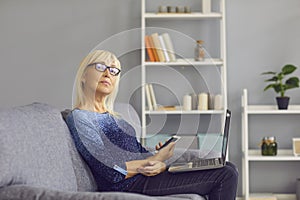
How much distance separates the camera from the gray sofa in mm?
1979

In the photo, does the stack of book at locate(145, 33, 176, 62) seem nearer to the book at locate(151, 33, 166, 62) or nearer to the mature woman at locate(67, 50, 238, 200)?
the book at locate(151, 33, 166, 62)

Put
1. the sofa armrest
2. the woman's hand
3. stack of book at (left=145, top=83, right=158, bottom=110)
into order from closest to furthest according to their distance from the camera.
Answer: the sofa armrest
the woman's hand
stack of book at (left=145, top=83, right=158, bottom=110)

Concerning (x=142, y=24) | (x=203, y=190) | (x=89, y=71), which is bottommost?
(x=203, y=190)

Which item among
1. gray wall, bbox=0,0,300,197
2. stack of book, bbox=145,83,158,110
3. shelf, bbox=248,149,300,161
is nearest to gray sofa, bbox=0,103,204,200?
stack of book, bbox=145,83,158,110

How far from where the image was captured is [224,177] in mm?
2750

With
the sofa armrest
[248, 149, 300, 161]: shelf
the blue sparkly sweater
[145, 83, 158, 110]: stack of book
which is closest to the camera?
the sofa armrest

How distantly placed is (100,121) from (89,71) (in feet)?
0.76

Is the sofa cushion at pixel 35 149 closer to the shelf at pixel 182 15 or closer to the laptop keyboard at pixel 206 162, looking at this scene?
the laptop keyboard at pixel 206 162

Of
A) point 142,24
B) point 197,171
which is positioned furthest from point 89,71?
point 142,24

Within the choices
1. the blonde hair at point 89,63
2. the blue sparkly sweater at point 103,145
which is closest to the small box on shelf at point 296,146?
the blue sparkly sweater at point 103,145

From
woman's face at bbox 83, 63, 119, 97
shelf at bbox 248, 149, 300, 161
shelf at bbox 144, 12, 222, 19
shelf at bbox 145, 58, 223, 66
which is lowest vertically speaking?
shelf at bbox 248, 149, 300, 161

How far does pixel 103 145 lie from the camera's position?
258cm

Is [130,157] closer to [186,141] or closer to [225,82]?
[186,141]

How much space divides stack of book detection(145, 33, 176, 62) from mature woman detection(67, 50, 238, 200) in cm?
187
